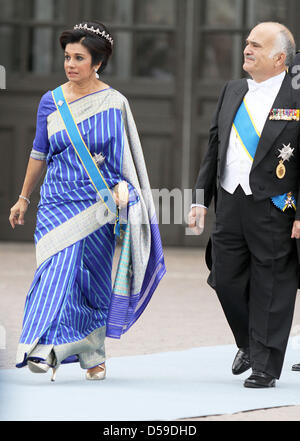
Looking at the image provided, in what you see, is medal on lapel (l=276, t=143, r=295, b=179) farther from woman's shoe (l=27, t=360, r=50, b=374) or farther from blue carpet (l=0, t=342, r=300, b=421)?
woman's shoe (l=27, t=360, r=50, b=374)

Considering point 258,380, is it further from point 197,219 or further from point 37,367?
point 37,367

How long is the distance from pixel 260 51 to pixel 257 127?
13.8 inches

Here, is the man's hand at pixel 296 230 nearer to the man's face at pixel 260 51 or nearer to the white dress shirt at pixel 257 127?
the white dress shirt at pixel 257 127

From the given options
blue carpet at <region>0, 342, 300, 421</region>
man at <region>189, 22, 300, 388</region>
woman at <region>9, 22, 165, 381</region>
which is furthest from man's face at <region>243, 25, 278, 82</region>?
blue carpet at <region>0, 342, 300, 421</region>

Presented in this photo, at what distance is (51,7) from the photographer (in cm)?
1225

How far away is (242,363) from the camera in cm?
592

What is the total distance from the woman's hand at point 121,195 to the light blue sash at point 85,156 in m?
0.03

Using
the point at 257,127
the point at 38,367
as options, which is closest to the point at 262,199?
the point at 257,127

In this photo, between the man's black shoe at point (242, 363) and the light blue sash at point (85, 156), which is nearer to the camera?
the light blue sash at point (85, 156)

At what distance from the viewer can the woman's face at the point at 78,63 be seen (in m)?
5.68

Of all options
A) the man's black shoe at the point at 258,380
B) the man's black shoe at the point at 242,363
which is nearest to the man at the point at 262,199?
the man's black shoe at the point at 258,380

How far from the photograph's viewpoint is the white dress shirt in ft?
18.6
